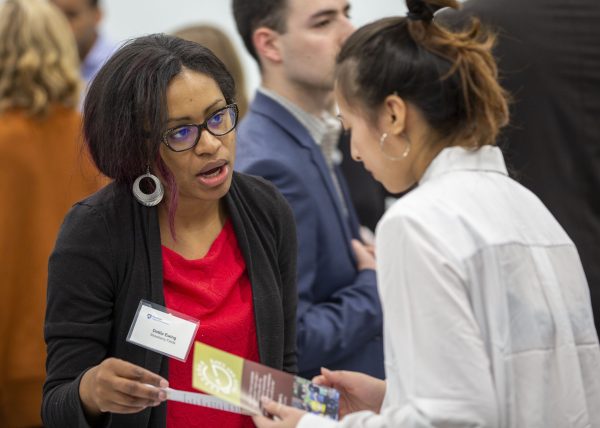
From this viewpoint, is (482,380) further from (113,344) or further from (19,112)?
(19,112)

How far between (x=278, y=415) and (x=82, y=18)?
3.52 m

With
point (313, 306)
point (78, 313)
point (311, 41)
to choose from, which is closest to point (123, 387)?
point (78, 313)

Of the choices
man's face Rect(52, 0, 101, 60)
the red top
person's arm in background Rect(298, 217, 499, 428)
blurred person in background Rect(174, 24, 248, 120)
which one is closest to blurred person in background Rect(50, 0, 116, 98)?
man's face Rect(52, 0, 101, 60)

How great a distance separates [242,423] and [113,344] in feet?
0.95

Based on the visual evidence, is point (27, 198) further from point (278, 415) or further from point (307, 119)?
point (278, 415)

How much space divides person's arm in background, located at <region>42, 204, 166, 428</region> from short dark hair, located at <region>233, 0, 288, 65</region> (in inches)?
40.9

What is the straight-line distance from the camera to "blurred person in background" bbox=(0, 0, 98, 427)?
3047 millimetres

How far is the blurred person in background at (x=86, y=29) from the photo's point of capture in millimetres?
4664

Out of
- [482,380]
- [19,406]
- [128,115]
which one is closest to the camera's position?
[482,380]

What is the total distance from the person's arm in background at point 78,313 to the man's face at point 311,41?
3.26 ft

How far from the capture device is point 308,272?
7.78 ft

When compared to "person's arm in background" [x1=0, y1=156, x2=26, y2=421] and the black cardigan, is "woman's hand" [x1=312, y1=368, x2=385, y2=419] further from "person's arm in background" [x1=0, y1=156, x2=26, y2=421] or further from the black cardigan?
"person's arm in background" [x1=0, y1=156, x2=26, y2=421]

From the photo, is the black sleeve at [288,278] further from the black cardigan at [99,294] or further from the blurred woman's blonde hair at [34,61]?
the blurred woman's blonde hair at [34,61]

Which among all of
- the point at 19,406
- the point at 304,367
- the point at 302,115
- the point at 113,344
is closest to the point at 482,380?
the point at 113,344
